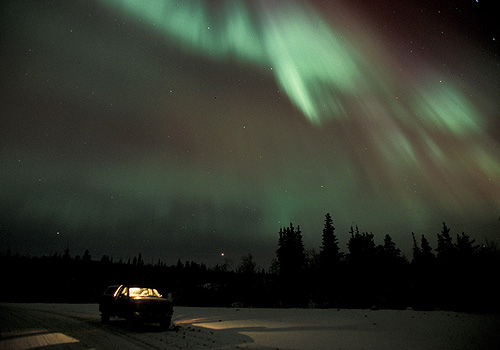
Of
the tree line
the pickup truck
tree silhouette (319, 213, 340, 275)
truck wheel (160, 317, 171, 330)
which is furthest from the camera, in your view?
tree silhouette (319, 213, 340, 275)

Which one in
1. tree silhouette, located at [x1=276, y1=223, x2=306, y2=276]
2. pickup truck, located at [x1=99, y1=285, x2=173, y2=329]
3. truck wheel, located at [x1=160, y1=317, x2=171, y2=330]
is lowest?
truck wheel, located at [x1=160, y1=317, x2=171, y2=330]

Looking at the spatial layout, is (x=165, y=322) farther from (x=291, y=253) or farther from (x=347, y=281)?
(x=291, y=253)

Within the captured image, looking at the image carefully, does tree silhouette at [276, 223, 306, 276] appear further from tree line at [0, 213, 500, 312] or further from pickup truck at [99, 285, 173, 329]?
pickup truck at [99, 285, 173, 329]

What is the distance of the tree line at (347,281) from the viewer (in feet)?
107

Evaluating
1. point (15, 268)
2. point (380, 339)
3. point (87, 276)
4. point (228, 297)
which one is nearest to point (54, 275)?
point (87, 276)

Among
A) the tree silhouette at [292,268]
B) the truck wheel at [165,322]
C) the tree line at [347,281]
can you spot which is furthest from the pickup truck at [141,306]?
the tree silhouette at [292,268]

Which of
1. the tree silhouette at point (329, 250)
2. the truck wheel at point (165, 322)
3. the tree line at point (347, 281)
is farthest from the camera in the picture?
the tree silhouette at point (329, 250)

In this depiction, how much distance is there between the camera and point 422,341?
10.1m

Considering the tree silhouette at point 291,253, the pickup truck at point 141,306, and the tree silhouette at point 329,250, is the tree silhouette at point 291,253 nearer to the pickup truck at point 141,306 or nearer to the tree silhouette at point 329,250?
the tree silhouette at point 329,250

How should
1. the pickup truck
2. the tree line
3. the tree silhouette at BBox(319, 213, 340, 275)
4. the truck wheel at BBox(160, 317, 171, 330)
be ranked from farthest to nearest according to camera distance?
the tree silhouette at BBox(319, 213, 340, 275), the tree line, the truck wheel at BBox(160, 317, 171, 330), the pickup truck

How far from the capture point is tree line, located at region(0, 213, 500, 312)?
3266 centimetres

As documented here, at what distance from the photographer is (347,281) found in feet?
163

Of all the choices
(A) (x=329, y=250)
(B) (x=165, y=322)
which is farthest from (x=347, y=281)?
(B) (x=165, y=322)

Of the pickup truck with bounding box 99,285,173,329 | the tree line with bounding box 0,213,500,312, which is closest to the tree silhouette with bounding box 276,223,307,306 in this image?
the tree line with bounding box 0,213,500,312
